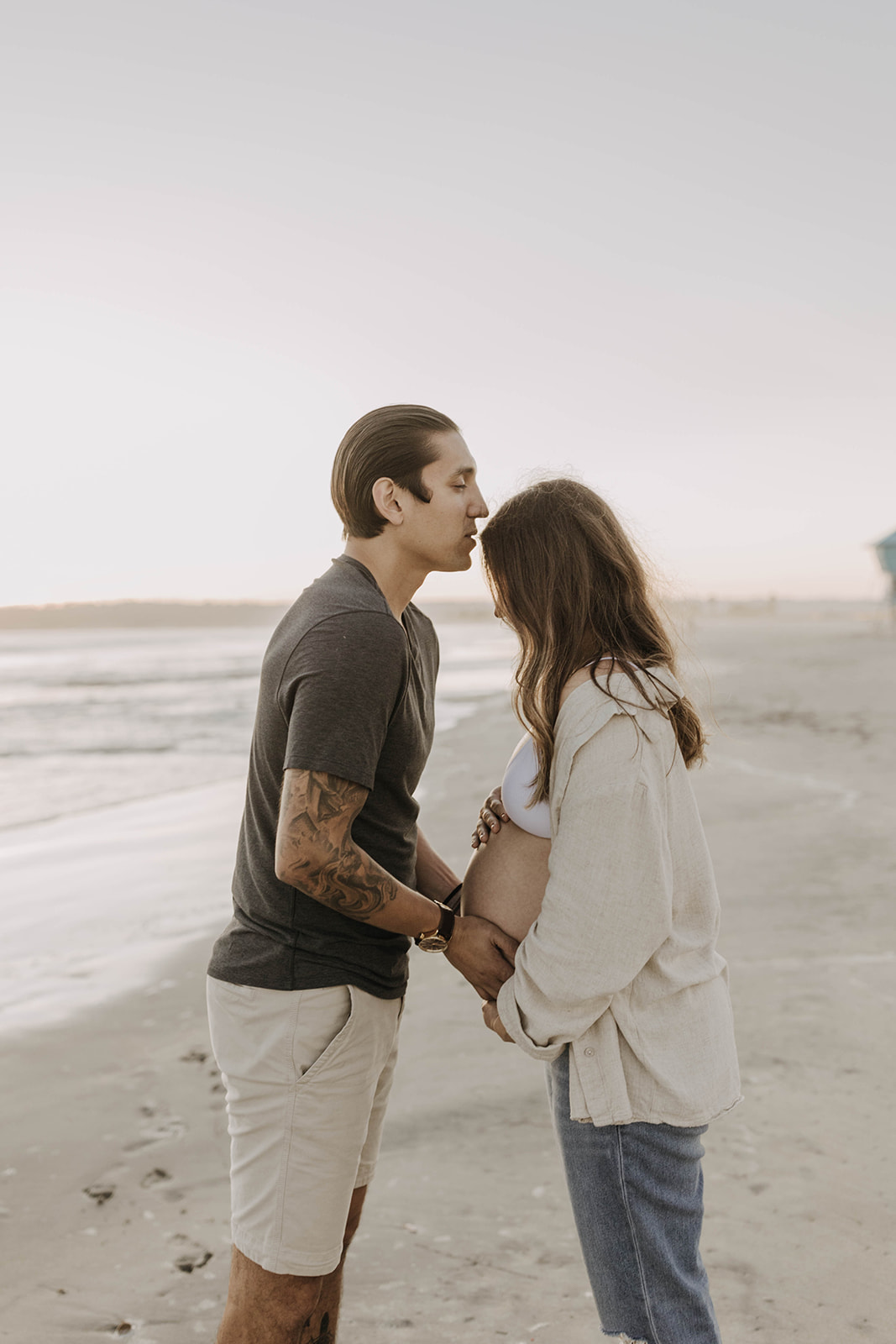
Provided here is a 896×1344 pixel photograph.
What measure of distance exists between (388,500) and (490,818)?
749 mm

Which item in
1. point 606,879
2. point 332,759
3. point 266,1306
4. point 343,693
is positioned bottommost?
point 266,1306

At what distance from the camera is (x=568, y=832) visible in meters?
1.71

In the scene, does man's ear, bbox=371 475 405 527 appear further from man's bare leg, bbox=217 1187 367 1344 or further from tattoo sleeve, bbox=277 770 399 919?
man's bare leg, bbox=217 1187 367 1344

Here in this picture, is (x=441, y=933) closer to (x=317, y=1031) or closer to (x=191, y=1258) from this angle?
(x=317, y=1031)

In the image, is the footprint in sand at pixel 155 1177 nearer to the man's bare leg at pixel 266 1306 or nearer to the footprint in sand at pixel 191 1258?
the footprint in sand at pixel 191 1258

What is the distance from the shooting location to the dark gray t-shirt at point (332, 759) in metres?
1.87

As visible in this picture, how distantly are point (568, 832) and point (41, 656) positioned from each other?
178 ft

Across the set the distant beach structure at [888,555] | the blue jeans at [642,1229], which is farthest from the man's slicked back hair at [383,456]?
the distant beach structure at [888,555]

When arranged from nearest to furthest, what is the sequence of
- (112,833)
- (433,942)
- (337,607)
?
(337,607) → (433,942) → (112,833)

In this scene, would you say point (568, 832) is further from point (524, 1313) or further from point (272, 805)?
point (524, 1313)

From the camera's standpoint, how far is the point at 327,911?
2045 millimetres

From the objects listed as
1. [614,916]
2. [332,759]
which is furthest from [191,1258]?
[614,916]

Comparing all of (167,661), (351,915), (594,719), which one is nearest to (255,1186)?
(351,915)

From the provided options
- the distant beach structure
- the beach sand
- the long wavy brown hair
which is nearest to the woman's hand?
the long wavy brown hair
